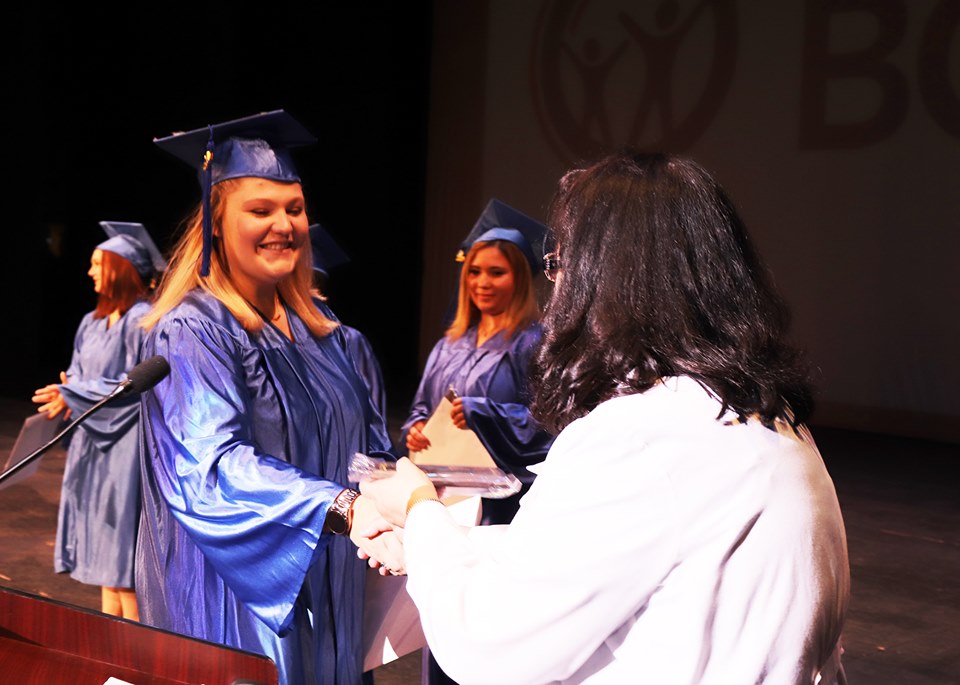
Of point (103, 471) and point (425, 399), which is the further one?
point (103, 471)

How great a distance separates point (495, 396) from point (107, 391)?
5.85 ft

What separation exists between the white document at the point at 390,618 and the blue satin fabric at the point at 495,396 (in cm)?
133

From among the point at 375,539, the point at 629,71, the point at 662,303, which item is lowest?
the point at 375,539

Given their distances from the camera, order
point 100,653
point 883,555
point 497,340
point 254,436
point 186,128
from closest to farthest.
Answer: point 100,653 < point 254,436 < point 497,340 < point 883,555 < point 186,128

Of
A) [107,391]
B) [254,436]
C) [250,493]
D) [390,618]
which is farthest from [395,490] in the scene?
[107,391]

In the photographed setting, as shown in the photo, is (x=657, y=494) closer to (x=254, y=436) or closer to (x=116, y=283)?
(x=254, y=436)

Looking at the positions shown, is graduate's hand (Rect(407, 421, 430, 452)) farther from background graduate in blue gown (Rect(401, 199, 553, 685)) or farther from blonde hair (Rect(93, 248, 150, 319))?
blonde hair (Rect(93, 248, 150, 319))

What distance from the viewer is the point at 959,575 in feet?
19.4

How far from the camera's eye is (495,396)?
169 inches

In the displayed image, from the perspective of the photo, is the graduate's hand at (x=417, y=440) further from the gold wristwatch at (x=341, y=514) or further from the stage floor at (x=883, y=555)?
the gold wristwatch at (x=341, y=514)

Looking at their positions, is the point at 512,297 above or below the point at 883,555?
above

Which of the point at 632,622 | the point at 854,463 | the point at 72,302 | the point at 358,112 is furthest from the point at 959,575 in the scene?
the point at 72,302

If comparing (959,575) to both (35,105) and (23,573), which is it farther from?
(35,105)

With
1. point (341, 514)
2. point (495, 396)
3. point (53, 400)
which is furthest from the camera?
point (53, 400)
